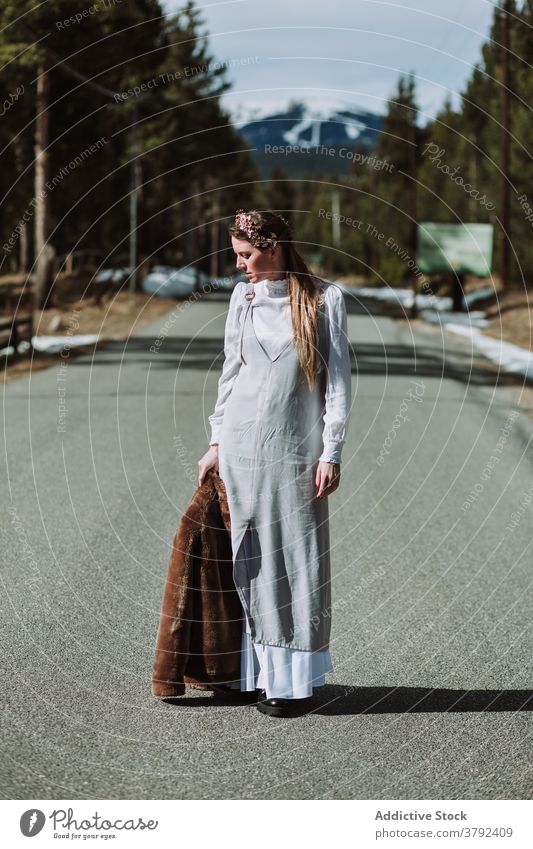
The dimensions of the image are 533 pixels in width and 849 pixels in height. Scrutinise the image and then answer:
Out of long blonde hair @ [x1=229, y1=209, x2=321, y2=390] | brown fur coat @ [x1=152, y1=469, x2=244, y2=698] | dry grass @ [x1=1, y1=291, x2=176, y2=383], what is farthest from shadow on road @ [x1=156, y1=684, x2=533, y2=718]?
dry grass @ [x1=1, y1=291, x2=176, y2=383]

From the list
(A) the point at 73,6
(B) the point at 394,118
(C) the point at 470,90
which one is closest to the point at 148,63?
(A) the point at 73,6

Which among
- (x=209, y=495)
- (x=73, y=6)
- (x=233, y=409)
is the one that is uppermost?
(x=73, y=6)

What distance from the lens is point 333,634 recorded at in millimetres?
5641

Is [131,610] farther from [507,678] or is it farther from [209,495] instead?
[507,678]

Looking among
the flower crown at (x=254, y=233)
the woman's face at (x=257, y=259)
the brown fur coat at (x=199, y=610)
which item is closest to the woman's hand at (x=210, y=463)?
the brown fur coat at (x=199, y=610)

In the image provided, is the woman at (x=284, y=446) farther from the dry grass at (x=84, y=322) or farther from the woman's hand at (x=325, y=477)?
the dry grass at (x=84, y=322)

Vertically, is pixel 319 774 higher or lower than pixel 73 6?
lower

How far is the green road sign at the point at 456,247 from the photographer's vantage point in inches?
1678

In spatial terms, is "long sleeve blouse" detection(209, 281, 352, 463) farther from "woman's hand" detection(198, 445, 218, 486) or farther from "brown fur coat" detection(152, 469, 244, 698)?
"brown fur coat" detection(152, 469, 244, 698)

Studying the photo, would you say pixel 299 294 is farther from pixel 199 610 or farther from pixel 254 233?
pixel 199 610

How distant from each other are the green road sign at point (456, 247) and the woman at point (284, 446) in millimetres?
38114

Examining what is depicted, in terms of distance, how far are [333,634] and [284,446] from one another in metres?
1.49

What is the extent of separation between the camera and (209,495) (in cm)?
464
